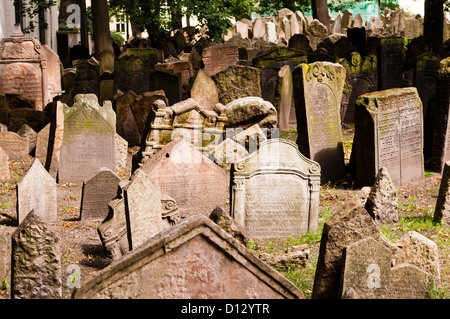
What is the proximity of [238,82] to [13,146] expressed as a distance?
17.5 feet

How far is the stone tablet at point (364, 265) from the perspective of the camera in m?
5.52

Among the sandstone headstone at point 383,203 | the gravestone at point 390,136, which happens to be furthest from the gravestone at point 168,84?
the sandstone headstone at point 383,203

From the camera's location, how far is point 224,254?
459 cm

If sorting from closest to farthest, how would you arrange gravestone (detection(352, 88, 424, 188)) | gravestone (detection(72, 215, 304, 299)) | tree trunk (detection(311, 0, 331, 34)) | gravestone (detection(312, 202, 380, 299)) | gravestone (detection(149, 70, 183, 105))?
gravestone (detection(72, 215, 304, 299))
gravestone (detection(312, 202, 380, 299))
gravestone (detection(352, 88, 424, 188))
gravestone (detection(149, 70, 183, 105))
tree trunk (detection(311, 0, 331, 34))

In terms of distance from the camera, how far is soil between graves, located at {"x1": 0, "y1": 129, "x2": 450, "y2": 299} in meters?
7.29

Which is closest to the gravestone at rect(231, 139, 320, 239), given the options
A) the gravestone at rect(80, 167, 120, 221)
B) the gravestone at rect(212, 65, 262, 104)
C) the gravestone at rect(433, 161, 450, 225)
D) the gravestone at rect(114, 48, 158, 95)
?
the gravestone at rect(433, 161, 450, 225)

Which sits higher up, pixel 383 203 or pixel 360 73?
pixel 360 73

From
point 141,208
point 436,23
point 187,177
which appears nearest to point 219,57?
point 436,23

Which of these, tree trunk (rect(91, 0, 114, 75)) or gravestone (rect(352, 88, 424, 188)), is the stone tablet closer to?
gravestone (rect(352, 88, 424, 188))

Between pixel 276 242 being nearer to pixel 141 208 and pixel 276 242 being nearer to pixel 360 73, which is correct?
pixel 141 208

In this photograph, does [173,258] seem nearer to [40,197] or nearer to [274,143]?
[274,143]

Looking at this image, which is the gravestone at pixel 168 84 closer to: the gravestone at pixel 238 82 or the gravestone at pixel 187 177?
the gravestone at pixel 238 82

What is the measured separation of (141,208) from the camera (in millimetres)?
7211

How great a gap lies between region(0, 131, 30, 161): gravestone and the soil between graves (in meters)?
0.53
